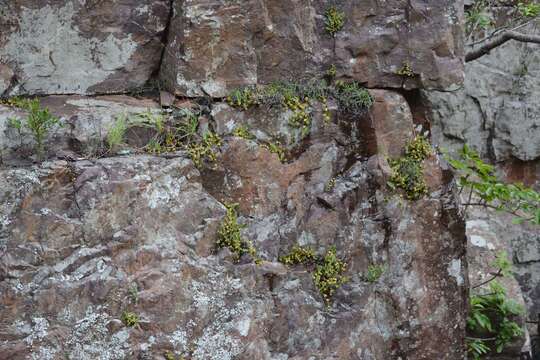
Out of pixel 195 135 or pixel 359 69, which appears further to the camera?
pixel 359 69

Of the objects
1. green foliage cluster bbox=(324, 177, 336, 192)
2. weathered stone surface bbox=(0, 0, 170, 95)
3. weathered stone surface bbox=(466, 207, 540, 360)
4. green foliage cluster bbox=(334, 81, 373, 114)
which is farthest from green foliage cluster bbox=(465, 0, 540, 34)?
weathered stone surface bbox=(0, 0, 170, 95)

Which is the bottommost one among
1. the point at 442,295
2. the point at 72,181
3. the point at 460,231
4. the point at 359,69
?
the point at 442,295

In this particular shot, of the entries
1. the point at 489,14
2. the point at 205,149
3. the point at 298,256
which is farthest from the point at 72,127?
the point at 489,14

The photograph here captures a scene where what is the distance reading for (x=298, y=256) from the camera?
389 cm

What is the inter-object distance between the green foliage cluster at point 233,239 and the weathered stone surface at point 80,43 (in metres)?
0.95

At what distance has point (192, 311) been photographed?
356cm

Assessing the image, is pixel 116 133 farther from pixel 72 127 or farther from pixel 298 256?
pixel 298 256

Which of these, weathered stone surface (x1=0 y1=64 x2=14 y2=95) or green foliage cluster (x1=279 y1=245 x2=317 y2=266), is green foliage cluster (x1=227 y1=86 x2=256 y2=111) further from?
weathered stone surface (x1=0 y1=64 x2=14 y2=95)

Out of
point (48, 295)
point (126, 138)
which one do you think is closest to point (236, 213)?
point (126, 138)

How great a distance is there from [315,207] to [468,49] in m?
2.19

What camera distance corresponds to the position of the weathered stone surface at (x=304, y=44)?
12.8 ft

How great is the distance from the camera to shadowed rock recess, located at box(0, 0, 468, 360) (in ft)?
11.2

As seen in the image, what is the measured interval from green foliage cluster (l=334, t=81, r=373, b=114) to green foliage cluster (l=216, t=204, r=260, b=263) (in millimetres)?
902

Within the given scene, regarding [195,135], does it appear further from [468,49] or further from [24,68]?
[468,49]
